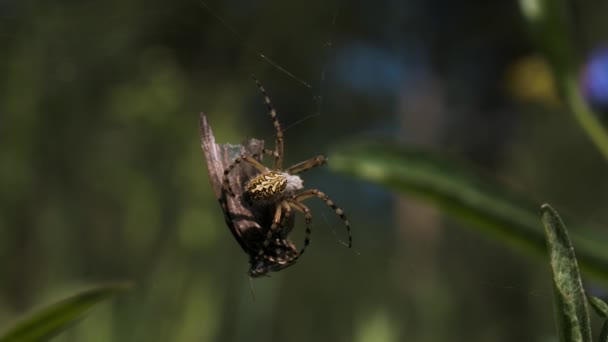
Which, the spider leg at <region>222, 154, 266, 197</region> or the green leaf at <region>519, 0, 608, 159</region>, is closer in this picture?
the spider leg at <region>222, 154, 266, 197</region>

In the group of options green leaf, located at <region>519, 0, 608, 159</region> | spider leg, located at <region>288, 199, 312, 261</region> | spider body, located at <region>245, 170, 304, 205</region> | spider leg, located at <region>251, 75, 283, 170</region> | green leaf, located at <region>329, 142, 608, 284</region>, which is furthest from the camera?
green leaf, located at <region>519, 0, 608, 159</region>

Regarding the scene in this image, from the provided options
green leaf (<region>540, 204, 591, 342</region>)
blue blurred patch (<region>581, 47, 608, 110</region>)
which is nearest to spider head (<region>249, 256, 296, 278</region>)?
green leaf (<region>540, 204, 591, 342</region>)

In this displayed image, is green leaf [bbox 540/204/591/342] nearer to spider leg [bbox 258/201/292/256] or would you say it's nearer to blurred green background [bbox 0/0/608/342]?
spider leg [bbox 258/201/292/256]

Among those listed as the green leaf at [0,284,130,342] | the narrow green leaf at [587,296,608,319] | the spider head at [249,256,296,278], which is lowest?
the narrow green leaf at [587,296,608,319]

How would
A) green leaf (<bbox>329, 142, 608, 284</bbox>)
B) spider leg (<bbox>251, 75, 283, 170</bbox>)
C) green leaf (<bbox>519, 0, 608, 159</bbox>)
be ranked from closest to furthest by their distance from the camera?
spider leg (<bbox>251, 75, 283, 170</bbox>) → green leaf (<bbox>329, 142, 608, 284</bbox>) → green leaf (<bbox>519, 0, 608, 159</bbox>)

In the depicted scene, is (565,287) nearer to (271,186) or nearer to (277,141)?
(271,186)

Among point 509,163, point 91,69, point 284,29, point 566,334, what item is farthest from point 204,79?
point 566,334

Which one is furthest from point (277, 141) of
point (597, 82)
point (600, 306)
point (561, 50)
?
point (597, 82)

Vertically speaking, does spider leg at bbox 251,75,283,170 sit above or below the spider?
above
